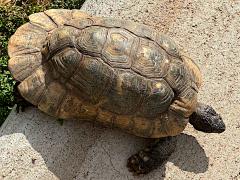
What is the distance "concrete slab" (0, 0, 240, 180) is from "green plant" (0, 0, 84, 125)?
0.35 m

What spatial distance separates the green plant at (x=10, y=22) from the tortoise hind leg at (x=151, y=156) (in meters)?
1.59

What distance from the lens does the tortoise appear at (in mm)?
4680

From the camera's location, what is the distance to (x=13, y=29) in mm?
5938

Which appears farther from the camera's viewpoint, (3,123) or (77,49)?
(3,123)

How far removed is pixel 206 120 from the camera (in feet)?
17.0

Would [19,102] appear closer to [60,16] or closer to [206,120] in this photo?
[60,16]

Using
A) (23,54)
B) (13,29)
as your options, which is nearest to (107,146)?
(23,54)

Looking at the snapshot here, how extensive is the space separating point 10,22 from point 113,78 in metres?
1.97

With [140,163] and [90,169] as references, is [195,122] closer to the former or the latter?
[140,163]

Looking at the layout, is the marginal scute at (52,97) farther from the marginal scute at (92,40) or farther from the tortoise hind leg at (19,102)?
the marginal scute at (92,40)

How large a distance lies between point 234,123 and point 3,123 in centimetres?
268

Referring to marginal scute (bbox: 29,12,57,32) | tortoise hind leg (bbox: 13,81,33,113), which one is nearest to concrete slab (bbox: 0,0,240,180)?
tortoise hind leg (bbox: 13,81,33,113)

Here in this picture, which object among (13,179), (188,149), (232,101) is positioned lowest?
(13,179)

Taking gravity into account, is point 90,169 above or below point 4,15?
below
